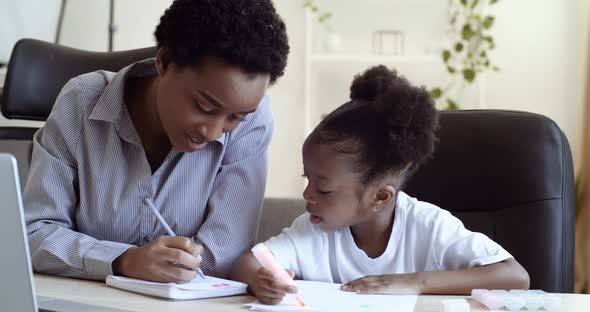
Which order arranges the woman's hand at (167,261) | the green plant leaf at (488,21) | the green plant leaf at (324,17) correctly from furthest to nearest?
1. the green plant leaf at (324,17)
2. the green plant leaf at (488,21)
3. the woman's hand at (167,261)

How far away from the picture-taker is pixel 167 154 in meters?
1.49

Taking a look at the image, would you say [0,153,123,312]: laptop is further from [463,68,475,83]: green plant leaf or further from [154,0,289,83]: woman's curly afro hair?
[463,68,475,83]: green plant leaf

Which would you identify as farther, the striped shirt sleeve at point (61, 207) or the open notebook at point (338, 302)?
the striped shirt sleeve at point (61, 207)

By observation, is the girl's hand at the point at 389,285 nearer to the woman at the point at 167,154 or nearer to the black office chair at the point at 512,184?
the woman at the point at 167,154

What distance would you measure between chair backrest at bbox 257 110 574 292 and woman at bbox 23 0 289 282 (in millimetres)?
387

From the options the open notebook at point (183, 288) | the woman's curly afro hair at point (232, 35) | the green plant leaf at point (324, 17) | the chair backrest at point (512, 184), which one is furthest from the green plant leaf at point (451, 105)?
the open notebook at point (183, 288)

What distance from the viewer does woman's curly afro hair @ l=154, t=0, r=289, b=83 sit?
4.09 ft

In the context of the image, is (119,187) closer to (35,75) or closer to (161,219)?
(161,219)

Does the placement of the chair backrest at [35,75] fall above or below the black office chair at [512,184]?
above

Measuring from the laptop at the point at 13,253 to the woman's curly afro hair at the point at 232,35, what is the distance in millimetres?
525

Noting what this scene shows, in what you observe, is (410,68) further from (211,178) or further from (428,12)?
(211,178)

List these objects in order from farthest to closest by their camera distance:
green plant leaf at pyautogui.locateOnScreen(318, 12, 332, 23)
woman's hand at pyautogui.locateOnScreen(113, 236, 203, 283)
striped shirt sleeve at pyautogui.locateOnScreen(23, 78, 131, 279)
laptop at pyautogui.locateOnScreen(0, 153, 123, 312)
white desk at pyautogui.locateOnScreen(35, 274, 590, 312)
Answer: green plant leaf at pyautogui.locateOnScreen(318, 12, 332, 23) → striped shirt sleeve at pyautogui.locateOnScreen(23, 78, 131, 279) → woman's hand at pyautogui.locateOnScreen(113, 236, 203, 283) → white desk at pyautogui.locateOnScreen(35, 274, 590, 312) → laptop at pyautogui.locateOnScreen(0, 153, 123, 312)

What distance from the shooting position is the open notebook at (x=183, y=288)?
1125 mm

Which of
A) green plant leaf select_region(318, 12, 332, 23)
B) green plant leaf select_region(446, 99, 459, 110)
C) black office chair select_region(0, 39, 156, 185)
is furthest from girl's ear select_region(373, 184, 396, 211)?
green plant leaf select_region(318, 12, 332, 23)
